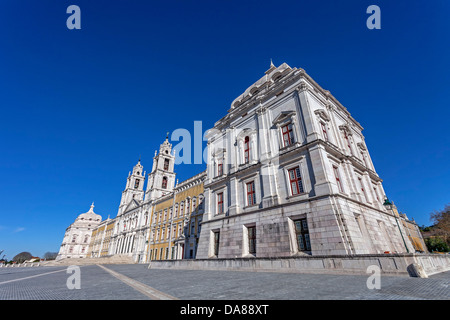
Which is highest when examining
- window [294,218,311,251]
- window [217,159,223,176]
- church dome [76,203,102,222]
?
church dome [76,203,102,222]

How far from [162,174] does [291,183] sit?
46219 mm

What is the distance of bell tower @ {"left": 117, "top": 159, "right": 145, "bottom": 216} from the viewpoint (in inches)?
2768

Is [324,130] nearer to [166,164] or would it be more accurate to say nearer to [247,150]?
[247,150]

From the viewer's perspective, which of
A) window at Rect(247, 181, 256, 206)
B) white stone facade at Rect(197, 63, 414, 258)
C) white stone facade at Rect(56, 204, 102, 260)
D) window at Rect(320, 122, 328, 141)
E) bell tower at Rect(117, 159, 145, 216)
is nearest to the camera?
white stone facade at Rect(197, 63, 414, 258)

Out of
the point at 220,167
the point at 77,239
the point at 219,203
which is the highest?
the point at 77,239

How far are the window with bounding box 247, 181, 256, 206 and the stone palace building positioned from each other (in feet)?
0.31

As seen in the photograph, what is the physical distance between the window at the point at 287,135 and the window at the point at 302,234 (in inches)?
266

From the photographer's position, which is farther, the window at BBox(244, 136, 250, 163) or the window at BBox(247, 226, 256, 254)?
the window at BBox(244, 136, 250, 163)

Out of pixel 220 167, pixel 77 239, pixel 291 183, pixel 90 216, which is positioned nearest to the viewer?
pixel 291 183

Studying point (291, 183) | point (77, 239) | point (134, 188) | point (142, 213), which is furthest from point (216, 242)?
point (77, 239)

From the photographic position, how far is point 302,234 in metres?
14.2

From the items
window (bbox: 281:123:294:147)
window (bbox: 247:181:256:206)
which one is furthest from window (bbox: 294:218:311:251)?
window (bbox: 281:123:294:147)

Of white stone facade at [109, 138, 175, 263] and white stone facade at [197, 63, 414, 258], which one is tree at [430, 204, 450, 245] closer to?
white stone facade at [197, 63, 414, 258]

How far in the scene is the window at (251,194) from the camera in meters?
18.6
